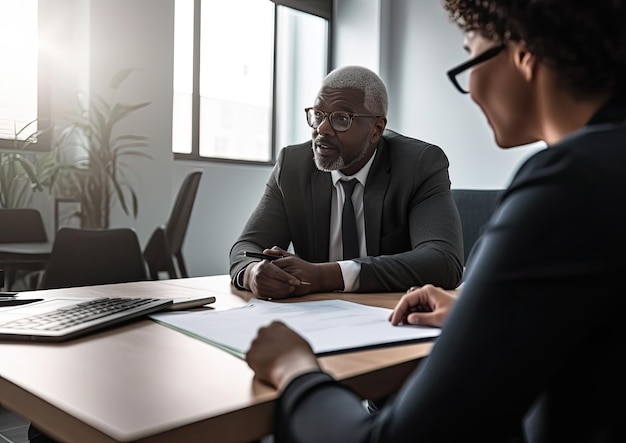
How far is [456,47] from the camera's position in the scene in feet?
15.4

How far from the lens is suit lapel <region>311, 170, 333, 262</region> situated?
193 cm

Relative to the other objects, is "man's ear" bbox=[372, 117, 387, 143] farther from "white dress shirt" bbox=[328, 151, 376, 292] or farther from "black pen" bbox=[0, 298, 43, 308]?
"black pen" bbox=[0, 298, 43, 308]

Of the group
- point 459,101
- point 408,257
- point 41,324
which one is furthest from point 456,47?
point 41,324

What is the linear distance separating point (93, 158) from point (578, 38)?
3.61 meters

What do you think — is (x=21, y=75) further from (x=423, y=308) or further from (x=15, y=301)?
(x=423, y=308)

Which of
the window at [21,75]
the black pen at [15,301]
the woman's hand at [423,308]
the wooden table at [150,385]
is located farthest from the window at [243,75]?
the wooden table at [150,385]

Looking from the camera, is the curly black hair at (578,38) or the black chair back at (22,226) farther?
the black chair back at (22,226)

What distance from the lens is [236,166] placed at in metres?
4.88

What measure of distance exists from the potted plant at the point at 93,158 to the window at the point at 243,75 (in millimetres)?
577

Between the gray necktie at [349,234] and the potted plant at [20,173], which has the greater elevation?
the potted plant at [20,173]

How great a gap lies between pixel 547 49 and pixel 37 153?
11.6 feet

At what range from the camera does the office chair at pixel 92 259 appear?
2.19 metres

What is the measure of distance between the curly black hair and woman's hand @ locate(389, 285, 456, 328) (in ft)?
1.64

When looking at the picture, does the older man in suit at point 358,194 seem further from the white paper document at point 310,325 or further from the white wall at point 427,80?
the white wall at point 427,80
